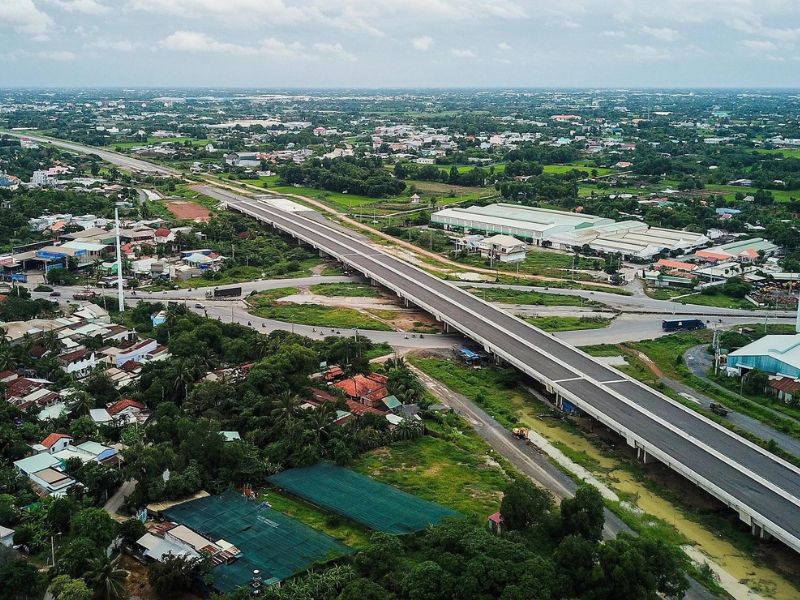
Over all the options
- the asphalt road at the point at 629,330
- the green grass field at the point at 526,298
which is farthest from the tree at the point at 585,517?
the green grass field at the point at 526,298

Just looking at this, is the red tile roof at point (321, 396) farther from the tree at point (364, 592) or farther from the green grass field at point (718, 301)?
the green grass field at point (718, 301)

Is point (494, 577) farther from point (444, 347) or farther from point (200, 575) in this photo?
point (444, 347)

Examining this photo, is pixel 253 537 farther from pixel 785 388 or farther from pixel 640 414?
pixel 785 388

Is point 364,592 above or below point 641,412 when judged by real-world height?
below

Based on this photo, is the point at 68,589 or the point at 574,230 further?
the point at 574,230

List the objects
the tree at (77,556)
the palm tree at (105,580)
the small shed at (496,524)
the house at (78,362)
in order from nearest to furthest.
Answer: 1. the palm tree at (105,580)
2. the tree at (77,556)
3. the small shed at (496,524)
4. the house at (78,362)

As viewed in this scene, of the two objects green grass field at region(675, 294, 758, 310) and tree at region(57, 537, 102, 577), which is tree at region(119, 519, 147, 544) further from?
green grass field at region(675, 294, 758, 310)

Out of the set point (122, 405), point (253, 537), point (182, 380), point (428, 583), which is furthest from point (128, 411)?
point (428, 583)
